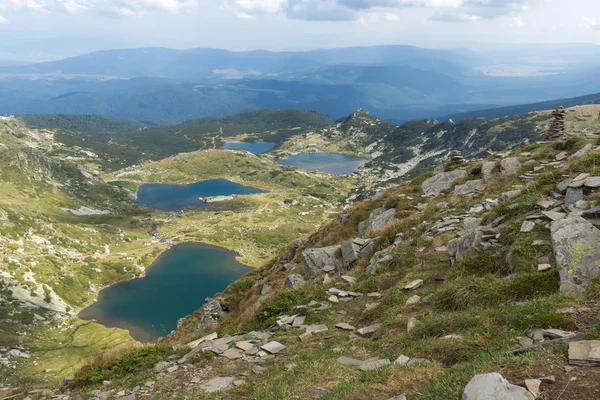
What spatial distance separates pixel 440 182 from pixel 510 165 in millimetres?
5888

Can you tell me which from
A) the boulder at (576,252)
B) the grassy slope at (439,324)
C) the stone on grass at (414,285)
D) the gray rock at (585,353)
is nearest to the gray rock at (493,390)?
the grassy slope at (439,324)

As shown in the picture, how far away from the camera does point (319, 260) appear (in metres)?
24.9

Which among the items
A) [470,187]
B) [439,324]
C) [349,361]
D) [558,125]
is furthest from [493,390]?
[558,125]

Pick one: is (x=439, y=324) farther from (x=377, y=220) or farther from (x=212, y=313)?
(x=212, y=313)

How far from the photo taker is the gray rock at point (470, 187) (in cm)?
2745

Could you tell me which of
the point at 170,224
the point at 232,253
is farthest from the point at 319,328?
the point at 170,224

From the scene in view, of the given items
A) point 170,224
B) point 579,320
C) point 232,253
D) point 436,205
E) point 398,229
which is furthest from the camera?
point 170,224

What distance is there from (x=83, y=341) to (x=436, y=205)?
89672 millimetres

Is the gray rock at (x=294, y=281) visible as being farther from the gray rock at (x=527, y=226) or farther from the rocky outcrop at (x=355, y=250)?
the gray rock at (x=527, y=226)

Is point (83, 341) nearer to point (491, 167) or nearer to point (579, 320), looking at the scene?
point (491, 167)

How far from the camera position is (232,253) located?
153m

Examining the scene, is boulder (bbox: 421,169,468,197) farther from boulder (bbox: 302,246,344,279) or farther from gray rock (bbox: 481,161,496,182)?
boulder (bbox: 302,246,344,279)

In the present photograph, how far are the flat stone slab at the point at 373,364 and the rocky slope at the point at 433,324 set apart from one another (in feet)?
0.33

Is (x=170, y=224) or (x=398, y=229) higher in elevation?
(x=398, y=229)
